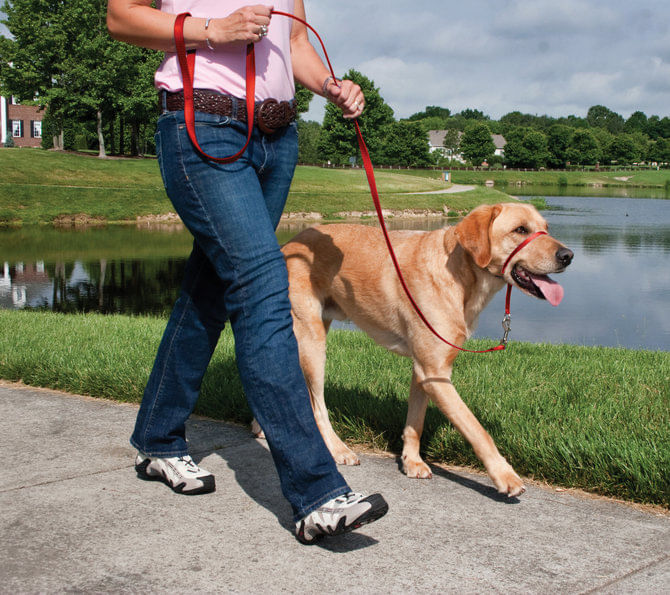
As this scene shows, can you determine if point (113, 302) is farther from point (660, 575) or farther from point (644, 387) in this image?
point (660, 575)

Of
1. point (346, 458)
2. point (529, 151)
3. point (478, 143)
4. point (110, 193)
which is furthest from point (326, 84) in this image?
point (529, 151)

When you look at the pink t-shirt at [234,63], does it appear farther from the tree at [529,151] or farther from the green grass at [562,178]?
the tree at [529,151]

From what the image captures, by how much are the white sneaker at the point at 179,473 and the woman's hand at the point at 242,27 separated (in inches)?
66.9

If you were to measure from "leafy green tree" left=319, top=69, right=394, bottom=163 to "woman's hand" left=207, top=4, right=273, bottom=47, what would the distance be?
3011 inches

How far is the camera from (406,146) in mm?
93812

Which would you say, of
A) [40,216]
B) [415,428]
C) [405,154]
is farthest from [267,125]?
[405,154]

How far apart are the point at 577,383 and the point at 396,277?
178 centimetres

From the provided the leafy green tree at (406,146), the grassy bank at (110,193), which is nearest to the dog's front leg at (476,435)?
the grassy bank at (110,193)

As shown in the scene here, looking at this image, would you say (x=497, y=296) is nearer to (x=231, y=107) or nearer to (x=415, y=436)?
(x=415, y=436)

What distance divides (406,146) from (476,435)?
93549mm

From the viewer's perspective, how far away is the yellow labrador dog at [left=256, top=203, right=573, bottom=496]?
3.21 meters

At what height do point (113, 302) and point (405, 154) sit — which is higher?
point (405, 154)

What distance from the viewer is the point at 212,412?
418 centimetres

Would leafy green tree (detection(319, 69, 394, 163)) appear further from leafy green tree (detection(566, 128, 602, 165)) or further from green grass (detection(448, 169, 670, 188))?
leafy green tree (detection(566, 128, 602, 165))
